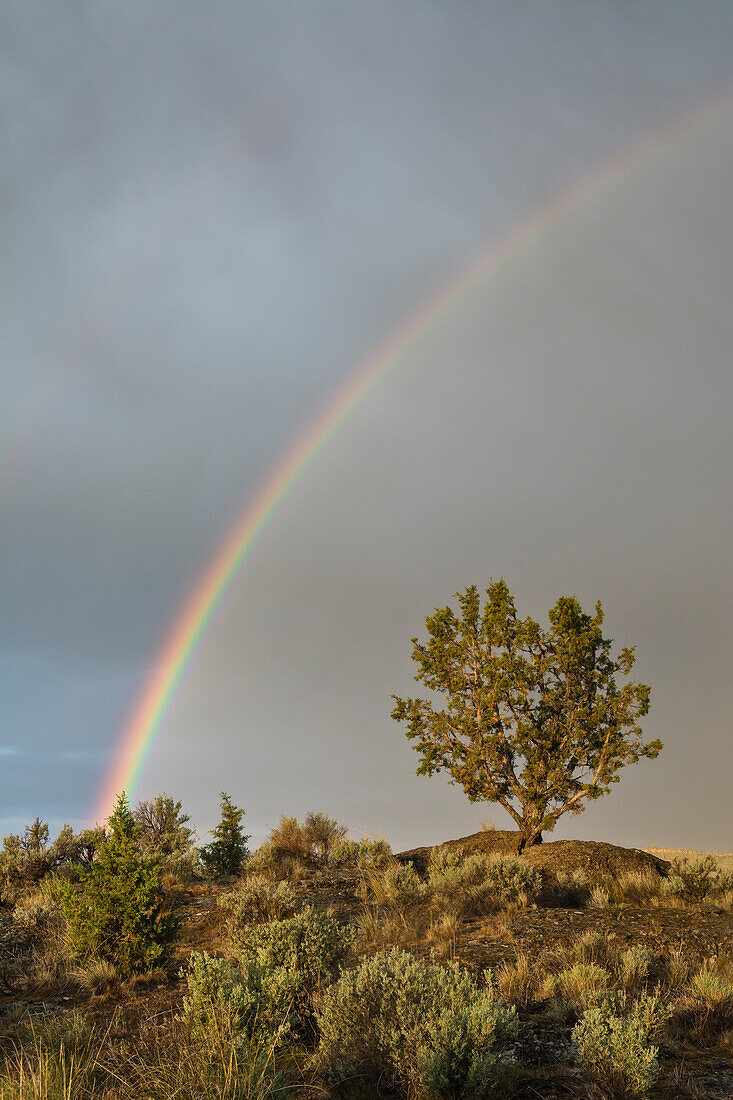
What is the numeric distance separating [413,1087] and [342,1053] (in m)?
0.64

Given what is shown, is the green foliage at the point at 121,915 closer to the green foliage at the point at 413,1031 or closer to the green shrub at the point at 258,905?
the green shrub at the point at 258,905

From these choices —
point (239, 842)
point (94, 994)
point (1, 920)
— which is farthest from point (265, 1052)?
point (239, 842)

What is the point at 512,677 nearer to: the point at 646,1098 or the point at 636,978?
the point at 636,978

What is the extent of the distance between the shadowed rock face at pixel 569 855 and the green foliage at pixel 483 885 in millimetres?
3379

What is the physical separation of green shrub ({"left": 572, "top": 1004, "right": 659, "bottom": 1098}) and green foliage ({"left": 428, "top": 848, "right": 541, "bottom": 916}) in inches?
314

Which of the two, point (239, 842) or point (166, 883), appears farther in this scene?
point (239, 842)

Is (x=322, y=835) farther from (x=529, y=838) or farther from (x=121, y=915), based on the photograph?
(x=121, y=915)

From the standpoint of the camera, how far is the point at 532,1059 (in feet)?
22.9

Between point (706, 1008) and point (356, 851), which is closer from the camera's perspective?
point (706, 1008)

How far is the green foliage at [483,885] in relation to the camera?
1469 cm

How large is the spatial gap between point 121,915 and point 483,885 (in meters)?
6.95

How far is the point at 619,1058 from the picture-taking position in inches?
239

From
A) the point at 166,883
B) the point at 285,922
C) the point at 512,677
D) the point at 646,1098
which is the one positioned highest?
the point at 512,677

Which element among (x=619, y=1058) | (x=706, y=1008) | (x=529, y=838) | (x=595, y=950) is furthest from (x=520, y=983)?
(x=529, y=838)
